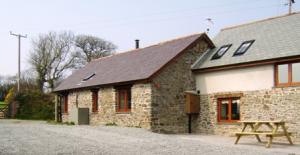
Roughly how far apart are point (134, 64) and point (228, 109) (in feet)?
21.3

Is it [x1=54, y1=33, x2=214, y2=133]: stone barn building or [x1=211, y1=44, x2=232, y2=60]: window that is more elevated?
[x1=211, y1=44, x2=232, y2=60]: window

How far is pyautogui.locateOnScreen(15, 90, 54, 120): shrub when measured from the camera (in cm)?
3538

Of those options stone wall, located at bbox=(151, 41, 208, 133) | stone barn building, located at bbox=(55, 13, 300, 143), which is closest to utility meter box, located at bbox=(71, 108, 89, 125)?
stone barn building, located at bbox=(55, 13, 300, 143)

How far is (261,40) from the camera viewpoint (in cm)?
1880

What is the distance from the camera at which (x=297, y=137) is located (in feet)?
51.1

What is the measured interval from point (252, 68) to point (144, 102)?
5274 millimetres

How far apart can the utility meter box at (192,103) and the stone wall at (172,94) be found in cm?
23

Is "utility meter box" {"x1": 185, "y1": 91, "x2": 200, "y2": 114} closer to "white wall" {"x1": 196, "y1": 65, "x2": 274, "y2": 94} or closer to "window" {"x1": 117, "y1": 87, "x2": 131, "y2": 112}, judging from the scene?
"white wall" {"x1": 196, "y1": 65, "x2": 274, "y2": 94}

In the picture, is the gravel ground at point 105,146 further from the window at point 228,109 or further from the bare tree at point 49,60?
the bare tree at point 49,60

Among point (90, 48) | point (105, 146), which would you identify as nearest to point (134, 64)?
point (105, 146)

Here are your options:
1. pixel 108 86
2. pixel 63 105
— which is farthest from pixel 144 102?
pixel 63 105

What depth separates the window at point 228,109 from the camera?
1831 cm

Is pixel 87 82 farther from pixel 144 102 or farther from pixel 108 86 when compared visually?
pixel 144 102

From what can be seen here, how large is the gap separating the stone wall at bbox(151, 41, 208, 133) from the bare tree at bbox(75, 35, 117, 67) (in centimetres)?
3023
